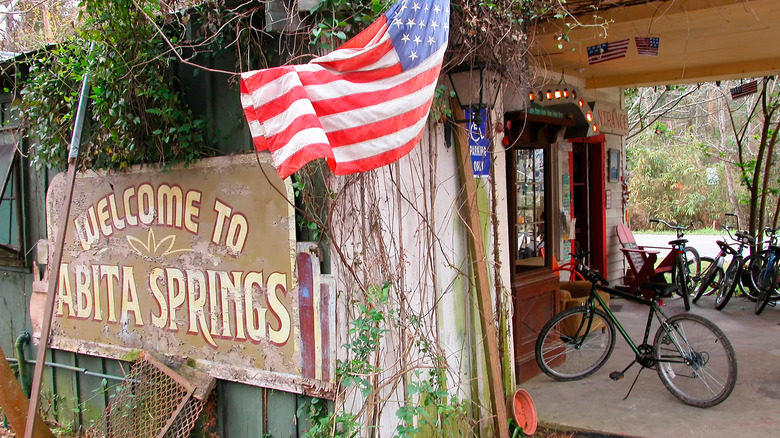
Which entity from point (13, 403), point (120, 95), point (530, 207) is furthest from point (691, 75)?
point (13, 403)

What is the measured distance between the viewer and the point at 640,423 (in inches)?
186

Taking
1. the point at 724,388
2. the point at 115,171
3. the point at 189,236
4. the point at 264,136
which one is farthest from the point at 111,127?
the point at 724,388

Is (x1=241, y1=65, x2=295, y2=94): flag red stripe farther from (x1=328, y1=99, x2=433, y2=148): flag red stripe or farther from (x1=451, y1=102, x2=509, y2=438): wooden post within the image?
(x1=451, y1=102, x2=509, y2=438): wooden post

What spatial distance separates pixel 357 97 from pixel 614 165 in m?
7.72

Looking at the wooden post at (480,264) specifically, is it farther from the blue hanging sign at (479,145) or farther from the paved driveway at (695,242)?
the paved driveway at (695,242)

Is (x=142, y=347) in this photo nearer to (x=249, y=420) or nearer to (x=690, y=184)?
(x=249, y=420)

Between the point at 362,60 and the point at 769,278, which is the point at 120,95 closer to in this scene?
the point at 362,60

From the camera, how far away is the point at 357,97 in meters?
2.91

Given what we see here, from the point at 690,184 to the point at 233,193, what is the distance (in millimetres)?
25803

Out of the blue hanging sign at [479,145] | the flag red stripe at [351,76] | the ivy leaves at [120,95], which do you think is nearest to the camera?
the flag red stripe at [351,76]

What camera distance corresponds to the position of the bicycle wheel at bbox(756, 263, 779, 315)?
8164mm

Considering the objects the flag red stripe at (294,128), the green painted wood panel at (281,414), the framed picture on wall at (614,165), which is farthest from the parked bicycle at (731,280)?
the flag red stripe at (294,128)

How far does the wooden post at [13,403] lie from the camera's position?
4309 millimetres

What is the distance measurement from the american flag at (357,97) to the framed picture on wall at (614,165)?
709 cm
